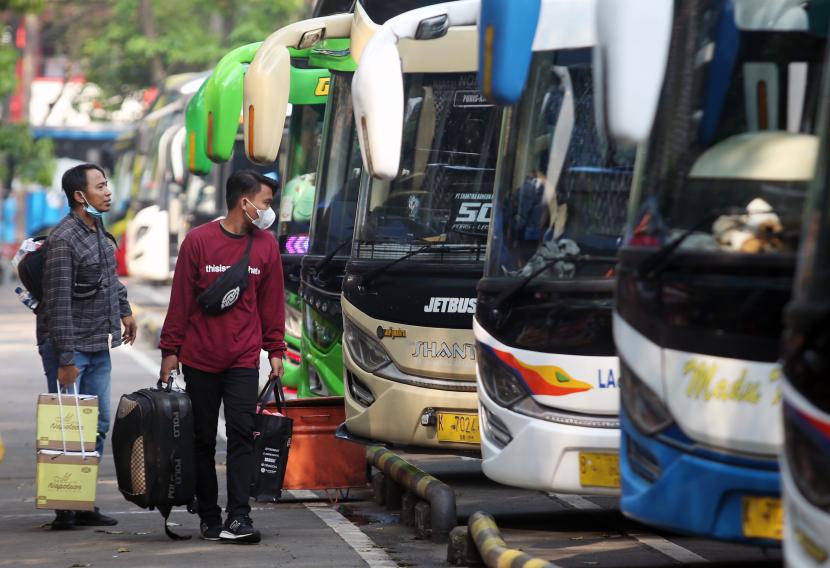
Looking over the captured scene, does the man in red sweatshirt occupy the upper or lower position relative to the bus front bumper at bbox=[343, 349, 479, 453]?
upper

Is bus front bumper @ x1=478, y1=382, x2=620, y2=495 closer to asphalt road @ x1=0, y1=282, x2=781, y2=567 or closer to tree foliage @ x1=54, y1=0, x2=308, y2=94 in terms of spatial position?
asphalt road @ x1=0, y1=282, x2=781, y2=567

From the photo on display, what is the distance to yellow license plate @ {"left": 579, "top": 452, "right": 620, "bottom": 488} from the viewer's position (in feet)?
25.7

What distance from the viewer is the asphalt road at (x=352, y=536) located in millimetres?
8789

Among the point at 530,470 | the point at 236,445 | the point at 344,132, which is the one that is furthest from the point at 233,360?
the point at 344,132

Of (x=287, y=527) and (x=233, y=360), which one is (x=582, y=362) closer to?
(x=233, y=360)

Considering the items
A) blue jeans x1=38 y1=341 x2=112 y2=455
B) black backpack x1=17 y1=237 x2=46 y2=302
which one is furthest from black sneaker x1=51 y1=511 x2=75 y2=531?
black backpack x1=17 y1=237 x2=46 y2=302

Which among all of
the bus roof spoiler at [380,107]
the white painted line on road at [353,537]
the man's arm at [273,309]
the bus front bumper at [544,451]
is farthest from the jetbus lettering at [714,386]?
the man's arm at [273,309]

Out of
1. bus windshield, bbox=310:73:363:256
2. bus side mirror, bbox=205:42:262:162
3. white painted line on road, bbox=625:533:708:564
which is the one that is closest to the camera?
white painted line on road, bbox=625:533:708:564

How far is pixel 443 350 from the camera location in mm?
10070

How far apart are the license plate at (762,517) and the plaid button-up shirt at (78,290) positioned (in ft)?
15.3

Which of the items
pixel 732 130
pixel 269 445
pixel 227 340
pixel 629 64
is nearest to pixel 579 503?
pixel 269 445

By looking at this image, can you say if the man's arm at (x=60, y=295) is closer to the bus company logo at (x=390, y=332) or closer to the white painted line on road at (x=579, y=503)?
the bus company logo at (x=390, y=332)

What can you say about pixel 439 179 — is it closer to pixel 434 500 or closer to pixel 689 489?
pixel 434 500

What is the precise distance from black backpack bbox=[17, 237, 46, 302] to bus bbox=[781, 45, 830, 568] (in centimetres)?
577
